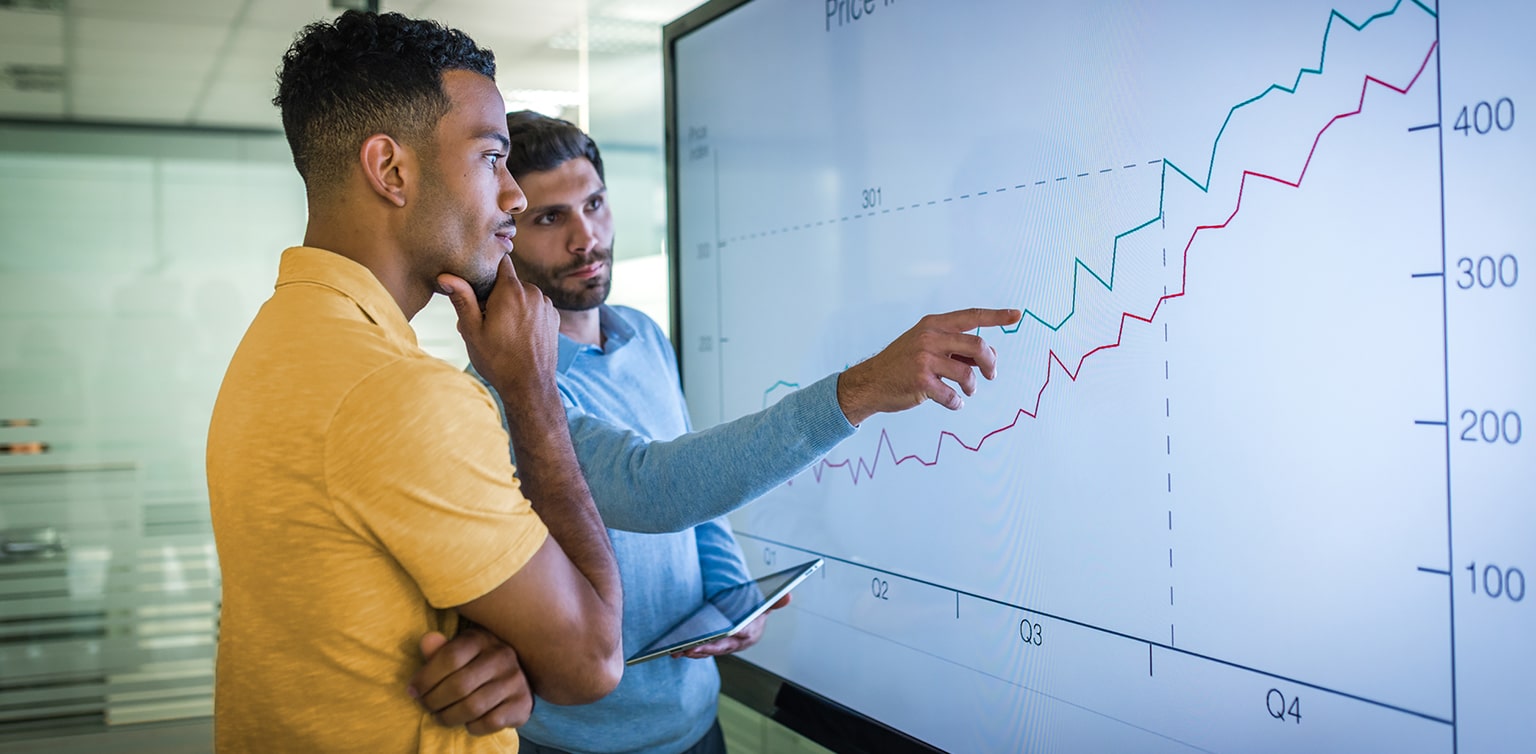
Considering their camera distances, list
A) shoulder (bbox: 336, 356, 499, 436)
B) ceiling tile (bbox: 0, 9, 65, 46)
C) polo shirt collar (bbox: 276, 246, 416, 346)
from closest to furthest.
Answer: shoulder (bbox: 336, 356, 499, 436)
polo shirt collar (bbox: 276, 246, 416, 346)
ceiling tile (bbox: 0, 9, 65, 46)

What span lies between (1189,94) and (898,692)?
3.34 feet

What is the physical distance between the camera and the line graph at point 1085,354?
1.00m

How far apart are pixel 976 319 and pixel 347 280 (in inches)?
24.0

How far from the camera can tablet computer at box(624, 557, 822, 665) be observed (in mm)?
1327

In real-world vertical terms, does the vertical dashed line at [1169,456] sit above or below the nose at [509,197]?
below

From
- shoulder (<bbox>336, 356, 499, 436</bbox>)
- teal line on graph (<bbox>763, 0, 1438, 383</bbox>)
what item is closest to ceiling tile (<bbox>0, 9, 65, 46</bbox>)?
shoulder (<bbox>336, 356, 499, 436</bbox>)

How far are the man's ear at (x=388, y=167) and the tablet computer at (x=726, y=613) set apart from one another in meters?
0.65

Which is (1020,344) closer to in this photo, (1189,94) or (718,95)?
(1189,94)

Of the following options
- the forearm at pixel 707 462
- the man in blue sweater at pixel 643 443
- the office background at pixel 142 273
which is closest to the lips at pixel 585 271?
the man in blue sweater at pixel 643 443

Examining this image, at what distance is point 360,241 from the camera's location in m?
0.98

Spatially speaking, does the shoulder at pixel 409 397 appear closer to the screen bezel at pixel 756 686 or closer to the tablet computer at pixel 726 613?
the tablet computer at pixel 726 613

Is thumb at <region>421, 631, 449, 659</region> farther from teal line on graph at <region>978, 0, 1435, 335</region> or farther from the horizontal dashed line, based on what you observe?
the horizontal dashed line

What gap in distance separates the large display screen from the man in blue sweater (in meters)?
0.21

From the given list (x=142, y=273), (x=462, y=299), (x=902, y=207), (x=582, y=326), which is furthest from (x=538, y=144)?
(x=142, y=273)
